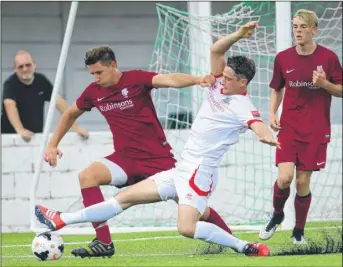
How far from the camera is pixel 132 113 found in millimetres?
10961

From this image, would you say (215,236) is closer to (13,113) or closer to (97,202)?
(97,202)

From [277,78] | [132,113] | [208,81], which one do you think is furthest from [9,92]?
[208,81]

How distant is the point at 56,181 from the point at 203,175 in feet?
15.7

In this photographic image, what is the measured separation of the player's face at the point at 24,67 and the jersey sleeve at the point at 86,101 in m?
3.99

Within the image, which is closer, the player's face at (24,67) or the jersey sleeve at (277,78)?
the jersey sleeve at (277,78)

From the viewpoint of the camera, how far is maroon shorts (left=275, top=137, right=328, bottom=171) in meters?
11.8

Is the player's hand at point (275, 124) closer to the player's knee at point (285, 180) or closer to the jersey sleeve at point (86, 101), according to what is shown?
the player's knee at point (285, 180)

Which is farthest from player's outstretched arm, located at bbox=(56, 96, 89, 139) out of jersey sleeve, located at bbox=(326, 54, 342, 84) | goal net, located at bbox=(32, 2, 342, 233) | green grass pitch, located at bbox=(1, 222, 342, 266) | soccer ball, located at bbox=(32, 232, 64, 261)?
soccer ball, located at bbox=(32, 232, 64, 261)

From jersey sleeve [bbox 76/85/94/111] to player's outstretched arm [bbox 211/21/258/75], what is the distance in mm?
1109

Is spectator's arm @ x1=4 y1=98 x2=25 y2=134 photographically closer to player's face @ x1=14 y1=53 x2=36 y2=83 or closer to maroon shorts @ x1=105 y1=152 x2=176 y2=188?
player's face @ x1=14 y1=53 x2=36 y2=83

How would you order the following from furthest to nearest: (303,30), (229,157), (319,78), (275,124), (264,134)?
(229,157)
(303,30)
(275,124)
(319,78)
(264,134)

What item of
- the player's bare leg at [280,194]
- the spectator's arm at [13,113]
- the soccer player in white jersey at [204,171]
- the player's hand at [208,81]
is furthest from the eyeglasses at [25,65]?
the player's hand at [208,81]

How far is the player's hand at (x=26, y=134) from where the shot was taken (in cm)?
1492

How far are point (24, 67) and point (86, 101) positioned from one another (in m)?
4.06
